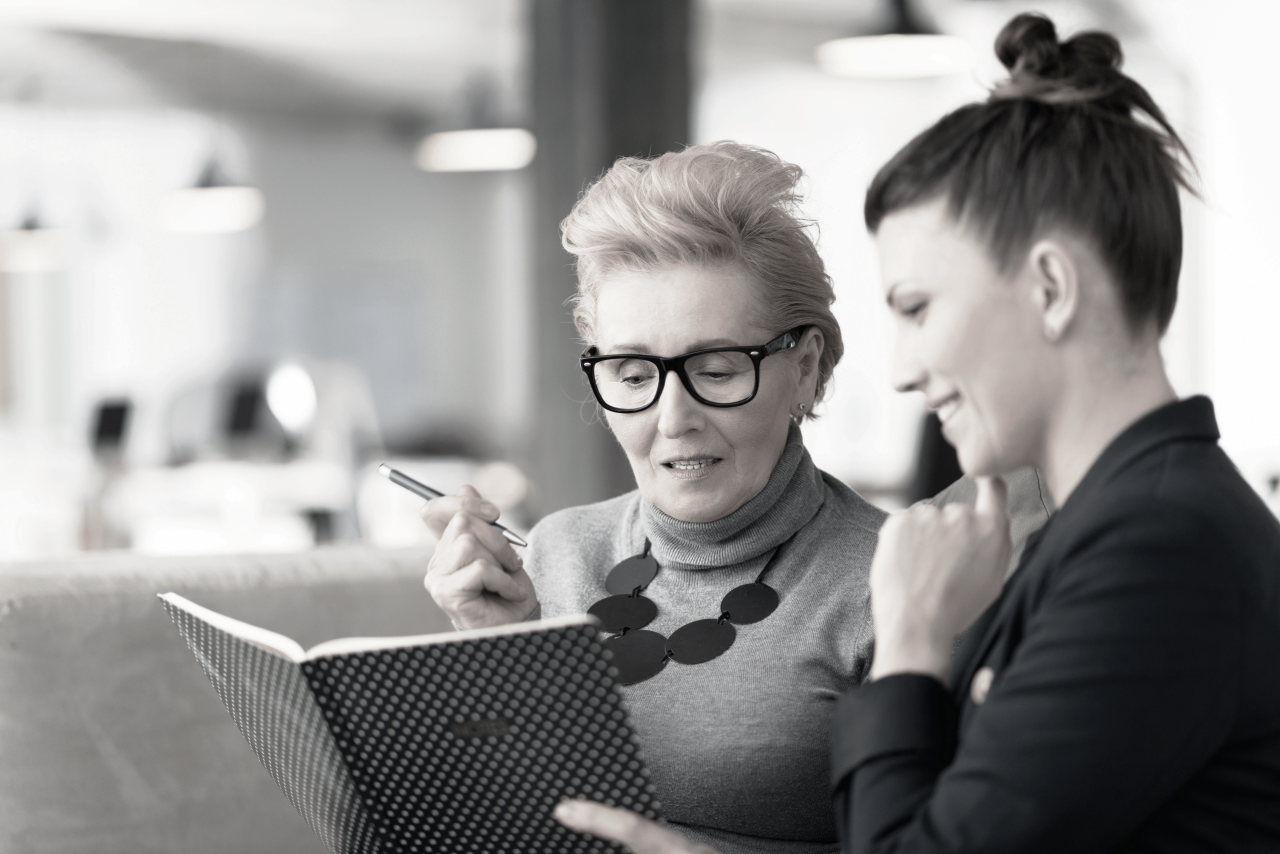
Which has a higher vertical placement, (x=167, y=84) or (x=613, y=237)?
(x=167, y=84)

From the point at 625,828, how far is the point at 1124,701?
15.1 inches

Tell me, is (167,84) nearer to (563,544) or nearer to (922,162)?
(563,544)

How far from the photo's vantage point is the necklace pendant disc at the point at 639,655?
54.7 inches

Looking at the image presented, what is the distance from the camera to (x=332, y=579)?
1.74m

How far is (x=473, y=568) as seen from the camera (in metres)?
1.34

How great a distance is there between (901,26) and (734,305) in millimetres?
3520

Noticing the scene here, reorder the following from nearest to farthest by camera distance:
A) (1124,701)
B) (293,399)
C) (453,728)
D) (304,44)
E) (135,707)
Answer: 1. (1124,701)
2. (453,728)
3. (135,707)
4. (293,399)
5. (304,44)

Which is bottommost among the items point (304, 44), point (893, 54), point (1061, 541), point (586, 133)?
point (1061, 541)

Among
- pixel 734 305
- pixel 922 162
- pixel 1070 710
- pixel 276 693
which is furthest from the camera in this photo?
pixel 734 305

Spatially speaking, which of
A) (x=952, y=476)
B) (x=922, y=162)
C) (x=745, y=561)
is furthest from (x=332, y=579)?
(x=952, y=476)

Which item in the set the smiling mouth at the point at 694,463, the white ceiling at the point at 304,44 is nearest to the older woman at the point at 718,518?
the smiling mouth at the point at 694,463

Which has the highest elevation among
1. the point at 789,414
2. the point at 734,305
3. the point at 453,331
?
the point at 734,305

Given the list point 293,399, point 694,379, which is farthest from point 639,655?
point 293,399

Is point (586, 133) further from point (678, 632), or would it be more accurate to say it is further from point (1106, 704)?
point (1106, 704)
